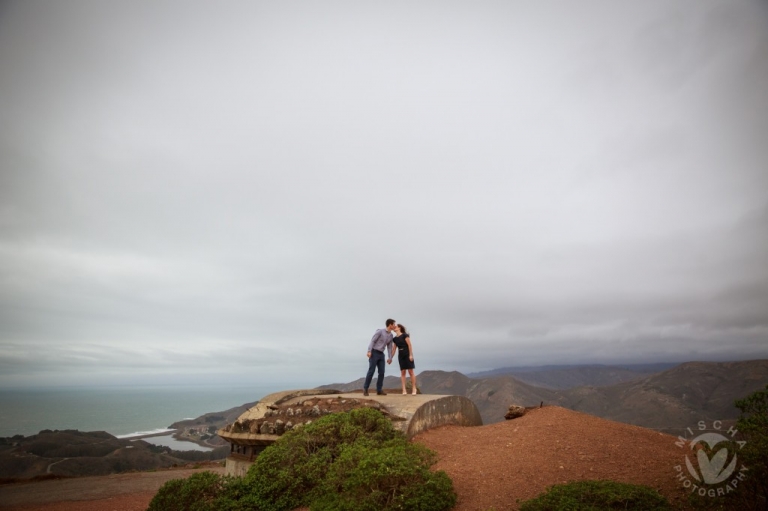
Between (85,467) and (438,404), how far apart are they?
80.7 feet

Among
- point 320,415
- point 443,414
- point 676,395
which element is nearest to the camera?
point 320,415

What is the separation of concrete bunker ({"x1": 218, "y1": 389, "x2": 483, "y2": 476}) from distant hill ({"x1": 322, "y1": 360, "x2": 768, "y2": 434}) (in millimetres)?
34766

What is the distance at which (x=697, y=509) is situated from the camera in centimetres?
421

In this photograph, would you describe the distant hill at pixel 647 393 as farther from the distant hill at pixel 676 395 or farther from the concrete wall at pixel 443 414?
A: the concrete wall at pixel 443 414

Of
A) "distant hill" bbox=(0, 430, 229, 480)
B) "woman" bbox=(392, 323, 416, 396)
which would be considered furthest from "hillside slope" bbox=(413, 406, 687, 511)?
"distant hill" bbox=(0, 430, 229, 480)

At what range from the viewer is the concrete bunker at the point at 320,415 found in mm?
8891

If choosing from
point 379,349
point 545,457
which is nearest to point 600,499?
point 545,457

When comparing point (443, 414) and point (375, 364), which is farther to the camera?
point (375, 364)

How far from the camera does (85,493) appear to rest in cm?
1241

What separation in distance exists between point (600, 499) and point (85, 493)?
14733mm

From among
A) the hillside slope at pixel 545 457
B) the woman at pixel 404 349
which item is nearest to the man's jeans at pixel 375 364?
the woman at pixel 404 349

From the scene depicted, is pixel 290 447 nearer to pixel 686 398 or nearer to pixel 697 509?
pixel 697 509

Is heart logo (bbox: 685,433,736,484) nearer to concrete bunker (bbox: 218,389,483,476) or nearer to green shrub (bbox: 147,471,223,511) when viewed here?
concrete bunker (bbox: 218,389,483,476)
